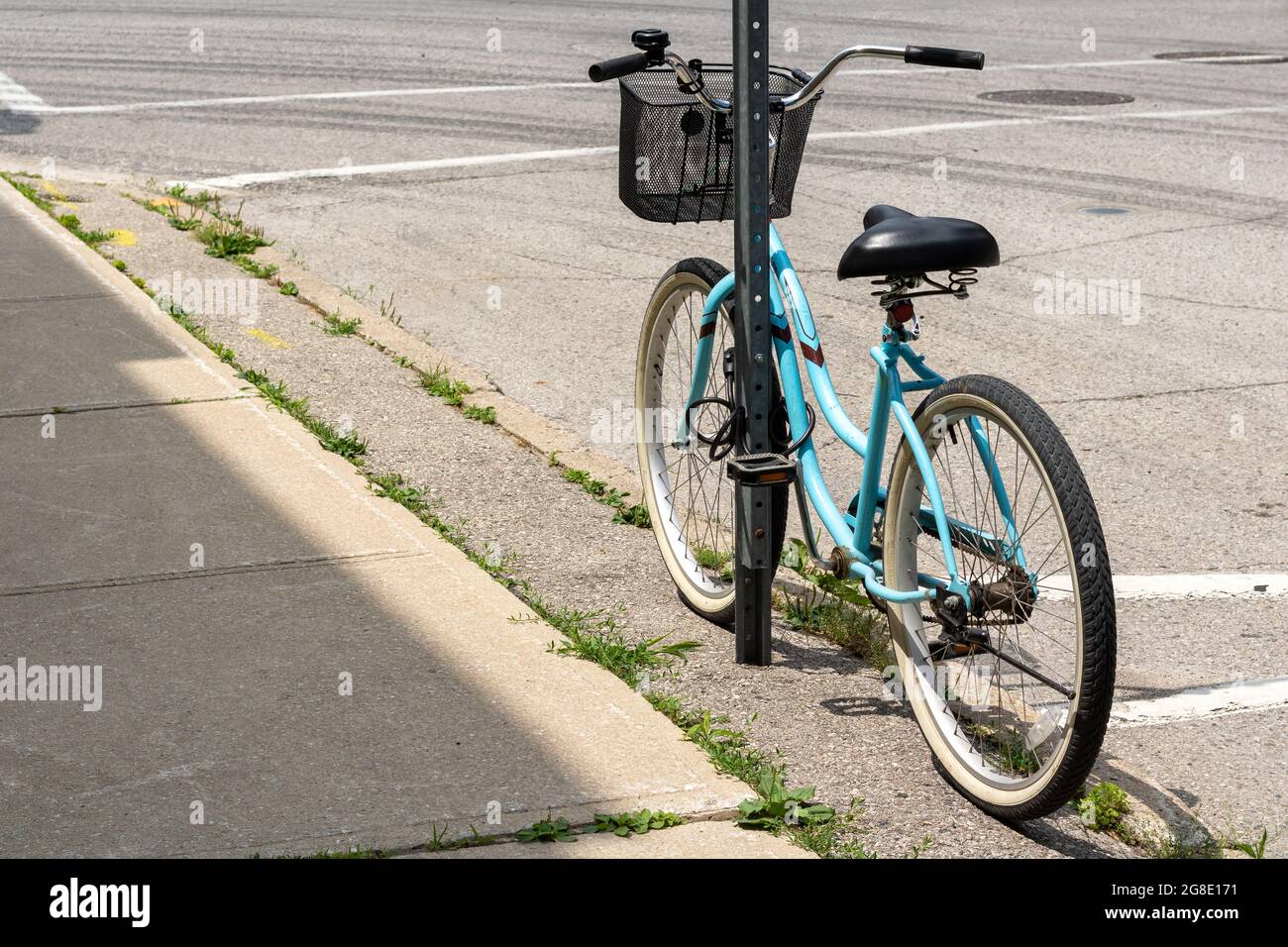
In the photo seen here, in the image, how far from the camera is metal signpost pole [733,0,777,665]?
399 cm

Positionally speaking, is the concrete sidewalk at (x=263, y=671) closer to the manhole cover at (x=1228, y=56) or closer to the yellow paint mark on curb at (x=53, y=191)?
the yellow paint mark on curb at (x=53, y=191)

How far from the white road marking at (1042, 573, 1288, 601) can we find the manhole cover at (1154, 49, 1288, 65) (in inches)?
551

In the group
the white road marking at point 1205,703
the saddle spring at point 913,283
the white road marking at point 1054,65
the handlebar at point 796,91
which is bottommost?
the white road marking at point 1205,703

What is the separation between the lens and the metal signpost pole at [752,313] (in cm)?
399

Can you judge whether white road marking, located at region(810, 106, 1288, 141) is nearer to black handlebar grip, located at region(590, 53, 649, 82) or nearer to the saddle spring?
black handlebar grip, located at region(590, 53, 649, 82)

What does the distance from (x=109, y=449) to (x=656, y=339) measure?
2079 mm

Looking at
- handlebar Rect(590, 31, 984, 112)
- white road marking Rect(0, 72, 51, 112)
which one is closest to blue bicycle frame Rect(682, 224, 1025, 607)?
handlebar Rect(590, 31, 984, 112)

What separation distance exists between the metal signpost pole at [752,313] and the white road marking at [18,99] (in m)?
11.3

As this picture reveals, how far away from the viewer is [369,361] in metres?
7.00

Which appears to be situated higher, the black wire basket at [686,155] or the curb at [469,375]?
the black wire basket at [686,155]

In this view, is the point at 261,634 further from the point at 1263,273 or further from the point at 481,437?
the point at 1263,273

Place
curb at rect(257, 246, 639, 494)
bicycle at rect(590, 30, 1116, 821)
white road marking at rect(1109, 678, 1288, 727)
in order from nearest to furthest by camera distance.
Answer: bicycle at rect(590, 30, 1116, 821), white road marking at rect(1109, 678, 1288, 727), curb at rect(257, 246, 639, 494)
